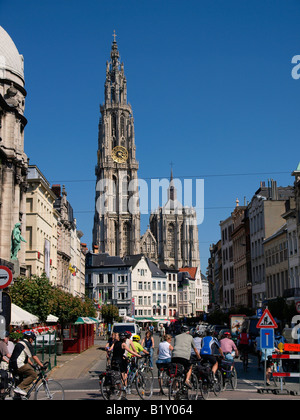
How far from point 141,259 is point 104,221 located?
26.9 meters

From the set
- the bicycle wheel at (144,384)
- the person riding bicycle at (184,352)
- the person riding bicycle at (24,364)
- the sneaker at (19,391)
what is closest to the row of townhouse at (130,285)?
the bicycle wheel at (144,384)

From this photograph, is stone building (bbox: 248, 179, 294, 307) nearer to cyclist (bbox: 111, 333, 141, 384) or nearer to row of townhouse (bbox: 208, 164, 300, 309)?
row of townhouse (bbox: 208, 164, 300, 309)

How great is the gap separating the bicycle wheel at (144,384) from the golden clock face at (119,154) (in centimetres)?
13528

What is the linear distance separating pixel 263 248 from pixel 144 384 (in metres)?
47.8

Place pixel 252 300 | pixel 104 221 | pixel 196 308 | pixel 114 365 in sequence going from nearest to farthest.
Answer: pixel 114 365 → pixel 252 300 → pixel 104 221 → pixel 196 308

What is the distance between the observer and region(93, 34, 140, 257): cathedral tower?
14550 cm

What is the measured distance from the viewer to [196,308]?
158375 mm

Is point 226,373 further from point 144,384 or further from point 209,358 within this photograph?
point 144,384

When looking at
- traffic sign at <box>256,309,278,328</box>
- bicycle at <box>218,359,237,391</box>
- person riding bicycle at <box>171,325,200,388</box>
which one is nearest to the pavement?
bicycle at <box>218,359,237,391</box>

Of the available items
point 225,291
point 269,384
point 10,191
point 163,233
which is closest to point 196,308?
point 163,233

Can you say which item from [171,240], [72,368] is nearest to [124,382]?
[72,368]

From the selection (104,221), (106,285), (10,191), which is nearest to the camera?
(10,191)

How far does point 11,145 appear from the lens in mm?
38906
